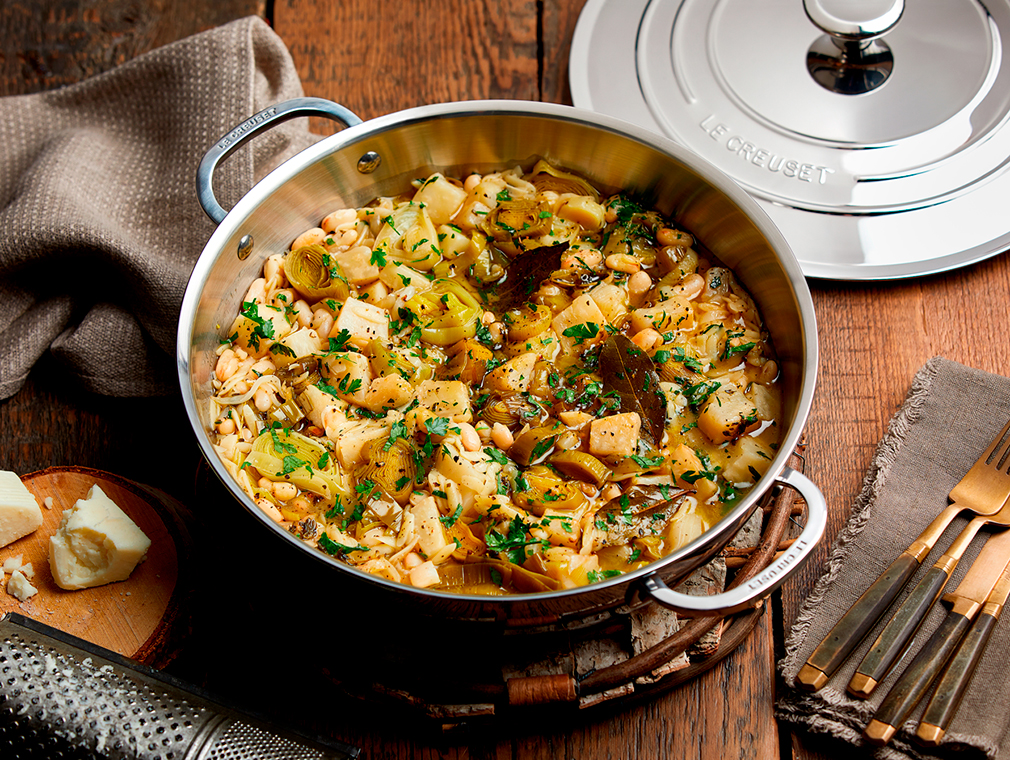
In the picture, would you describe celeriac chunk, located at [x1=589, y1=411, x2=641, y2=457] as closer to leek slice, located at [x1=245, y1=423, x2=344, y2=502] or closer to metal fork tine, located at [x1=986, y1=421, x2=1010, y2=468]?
leek slice, located at [x1=245, y1=423, x2=344, y2=502]

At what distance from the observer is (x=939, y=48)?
10.1 feet

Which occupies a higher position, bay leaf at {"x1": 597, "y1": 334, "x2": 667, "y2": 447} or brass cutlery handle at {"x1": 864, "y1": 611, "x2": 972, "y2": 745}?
bay leaf at {"x1": 597, "y1": 334, "x2": 667, "y2": 447}

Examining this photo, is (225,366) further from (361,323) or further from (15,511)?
(15,511)

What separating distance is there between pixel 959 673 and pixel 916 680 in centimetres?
10

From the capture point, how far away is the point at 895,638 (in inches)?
83.6

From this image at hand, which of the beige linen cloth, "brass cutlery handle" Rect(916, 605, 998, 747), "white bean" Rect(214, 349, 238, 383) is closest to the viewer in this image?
"brass cutlery handle" Rect(916, 605, 998, 747)

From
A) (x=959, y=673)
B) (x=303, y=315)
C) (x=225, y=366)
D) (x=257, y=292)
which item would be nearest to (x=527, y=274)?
(x=303, y=315)

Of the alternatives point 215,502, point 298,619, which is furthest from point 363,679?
point 215,502

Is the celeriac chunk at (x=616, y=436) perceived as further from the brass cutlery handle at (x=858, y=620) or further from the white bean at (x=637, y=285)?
the brass cutlery handle at (x=858, y=620)

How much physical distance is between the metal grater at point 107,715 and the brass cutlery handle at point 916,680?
4.07 ft

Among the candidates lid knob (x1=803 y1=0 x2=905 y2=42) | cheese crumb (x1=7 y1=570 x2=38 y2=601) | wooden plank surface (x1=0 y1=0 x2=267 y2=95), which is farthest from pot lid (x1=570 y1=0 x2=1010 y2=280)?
cheese crumb (x1=7 y1=570 x2=38 y2=601)

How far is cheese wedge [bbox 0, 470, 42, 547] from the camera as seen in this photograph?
7.43 feet

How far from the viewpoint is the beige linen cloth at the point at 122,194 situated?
270 centimetres

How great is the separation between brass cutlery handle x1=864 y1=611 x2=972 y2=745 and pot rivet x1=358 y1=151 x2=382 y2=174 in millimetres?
2009
